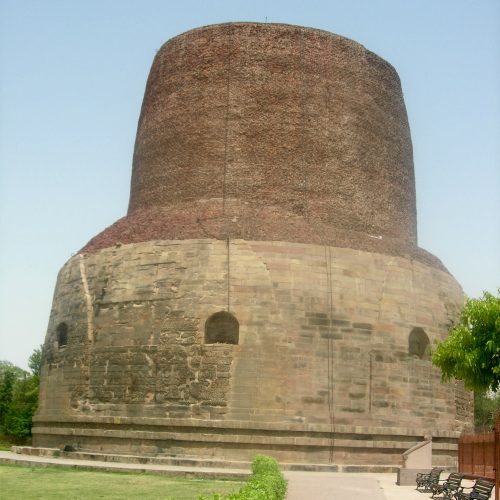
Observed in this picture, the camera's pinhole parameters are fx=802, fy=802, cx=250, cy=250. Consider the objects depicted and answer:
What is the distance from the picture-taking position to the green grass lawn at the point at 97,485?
11430mm

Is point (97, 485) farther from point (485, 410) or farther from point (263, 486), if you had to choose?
point (485, 410)

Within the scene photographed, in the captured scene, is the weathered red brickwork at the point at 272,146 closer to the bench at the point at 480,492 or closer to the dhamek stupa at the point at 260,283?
the dhamek stupa at the point at 260,283

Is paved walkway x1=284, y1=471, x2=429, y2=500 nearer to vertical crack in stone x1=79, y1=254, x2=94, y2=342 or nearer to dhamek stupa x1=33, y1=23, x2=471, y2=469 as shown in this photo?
dhamek stupa x1=33, y1=23, x2=471, y2=469

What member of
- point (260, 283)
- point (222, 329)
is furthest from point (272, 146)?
point (222, 329)

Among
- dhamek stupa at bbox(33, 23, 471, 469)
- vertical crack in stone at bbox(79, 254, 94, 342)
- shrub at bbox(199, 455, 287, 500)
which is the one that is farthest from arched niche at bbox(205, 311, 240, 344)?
shrub at bbox(199, 455, 287, 500)

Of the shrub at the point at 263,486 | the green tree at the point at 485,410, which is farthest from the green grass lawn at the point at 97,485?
the green tree at the point at 485,410

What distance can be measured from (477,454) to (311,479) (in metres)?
4.79

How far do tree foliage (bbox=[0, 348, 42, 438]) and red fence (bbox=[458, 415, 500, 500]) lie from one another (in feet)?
60.5

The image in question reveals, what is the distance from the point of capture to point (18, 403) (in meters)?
36.0

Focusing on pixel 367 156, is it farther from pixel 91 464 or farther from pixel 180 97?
pixel 91 464

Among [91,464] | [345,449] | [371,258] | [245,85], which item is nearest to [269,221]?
[371,258]

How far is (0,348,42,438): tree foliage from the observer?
3142 centimetres

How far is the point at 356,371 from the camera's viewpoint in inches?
715

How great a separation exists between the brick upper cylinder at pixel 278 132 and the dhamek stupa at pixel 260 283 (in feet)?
0.17
